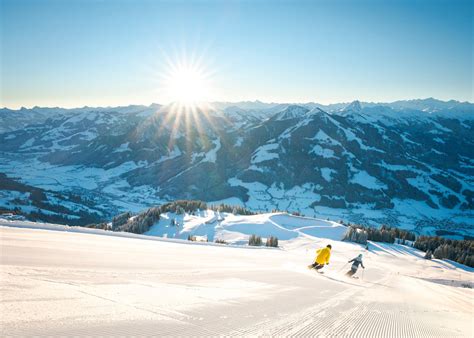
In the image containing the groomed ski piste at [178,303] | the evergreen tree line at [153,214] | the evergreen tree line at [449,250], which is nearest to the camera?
the groomed ski piste at [178,303]

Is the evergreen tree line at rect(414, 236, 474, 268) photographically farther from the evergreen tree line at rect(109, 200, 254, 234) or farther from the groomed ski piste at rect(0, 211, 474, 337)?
the groomed ski piste at rect(0, 211, 474, 337)

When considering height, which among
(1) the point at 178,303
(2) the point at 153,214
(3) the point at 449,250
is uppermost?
(1) the point at 178,303

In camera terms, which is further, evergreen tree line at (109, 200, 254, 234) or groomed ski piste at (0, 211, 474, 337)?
evergreen tree line at (109, 200, 254, 234)

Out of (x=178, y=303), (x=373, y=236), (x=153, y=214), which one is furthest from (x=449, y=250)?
(x=178, y=303)

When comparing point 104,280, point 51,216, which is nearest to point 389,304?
point 104,280

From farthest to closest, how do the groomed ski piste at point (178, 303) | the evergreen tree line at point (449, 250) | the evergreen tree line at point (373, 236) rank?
the evergreen tree line at point (373, 236) → the evergreen tree line at point (449, 250) → the groomed ski piste at point (178, 303)

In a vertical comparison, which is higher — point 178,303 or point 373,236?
point 178,303

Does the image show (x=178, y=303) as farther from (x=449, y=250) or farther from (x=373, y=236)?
(x=373, y=236)

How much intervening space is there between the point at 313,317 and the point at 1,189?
216459 millimetres

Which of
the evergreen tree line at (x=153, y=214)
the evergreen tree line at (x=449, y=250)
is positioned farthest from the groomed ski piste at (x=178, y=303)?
the evergreen tree line at (x=153, y=214)

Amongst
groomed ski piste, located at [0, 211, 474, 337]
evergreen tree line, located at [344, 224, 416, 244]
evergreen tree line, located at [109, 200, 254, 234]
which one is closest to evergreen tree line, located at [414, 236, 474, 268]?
evergreen tree line, located at [344, 224, 416, 244]

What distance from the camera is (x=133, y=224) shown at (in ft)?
182

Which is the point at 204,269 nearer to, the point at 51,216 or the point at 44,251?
the point at 44,251

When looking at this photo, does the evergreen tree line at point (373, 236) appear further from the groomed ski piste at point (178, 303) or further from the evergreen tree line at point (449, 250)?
the groomed ski piste at point (178, 303)
